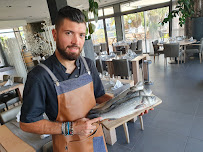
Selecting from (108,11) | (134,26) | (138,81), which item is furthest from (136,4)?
(138,81)

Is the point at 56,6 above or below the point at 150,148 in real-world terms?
→ above

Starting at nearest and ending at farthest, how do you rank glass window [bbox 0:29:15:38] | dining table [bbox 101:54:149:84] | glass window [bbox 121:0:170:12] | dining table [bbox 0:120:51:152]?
1. dining table [bbox 0:120:51:152]
2. dining table [bbox 101:54:149:84]
3. glass window [bbox 121:0:170:12]
4. glass window [bbox 0:29:15:38]

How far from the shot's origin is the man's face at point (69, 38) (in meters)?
0.97

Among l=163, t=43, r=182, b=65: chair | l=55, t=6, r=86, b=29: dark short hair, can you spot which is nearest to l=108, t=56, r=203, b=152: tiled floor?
l=163, t=43, r=182, b=65: chair

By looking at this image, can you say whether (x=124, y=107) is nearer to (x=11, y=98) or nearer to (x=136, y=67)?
(x=136, y=67)

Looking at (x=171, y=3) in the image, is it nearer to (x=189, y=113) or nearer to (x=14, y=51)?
(x=189, y=113)

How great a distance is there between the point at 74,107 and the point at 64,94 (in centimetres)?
12

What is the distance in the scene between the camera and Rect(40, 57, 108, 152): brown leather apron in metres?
1.03

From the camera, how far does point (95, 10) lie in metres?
2.62

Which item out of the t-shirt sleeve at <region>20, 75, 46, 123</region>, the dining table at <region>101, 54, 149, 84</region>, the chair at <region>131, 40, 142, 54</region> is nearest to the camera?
the t-shirt sleeve at <region>20, 75, 46, 123</region>

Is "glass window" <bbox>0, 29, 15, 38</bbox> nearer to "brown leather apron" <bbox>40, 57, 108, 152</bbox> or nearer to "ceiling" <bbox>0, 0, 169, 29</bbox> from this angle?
"ceiling" <bbox>0, 0, 169, 29</bbox>

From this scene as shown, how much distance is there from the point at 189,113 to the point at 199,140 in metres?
0.75

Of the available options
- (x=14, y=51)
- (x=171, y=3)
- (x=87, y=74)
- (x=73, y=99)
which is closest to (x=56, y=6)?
(x=87, y=74)

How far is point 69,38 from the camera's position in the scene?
98cm
